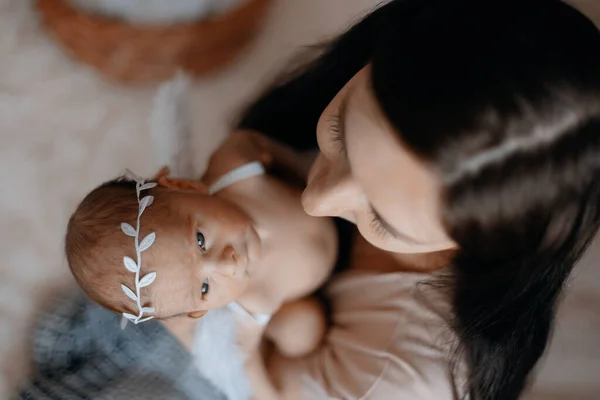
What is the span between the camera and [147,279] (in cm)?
61

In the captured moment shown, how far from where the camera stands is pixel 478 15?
1.45 feet

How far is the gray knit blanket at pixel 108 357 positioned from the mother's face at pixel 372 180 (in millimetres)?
388

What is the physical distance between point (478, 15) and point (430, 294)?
326 millimetres

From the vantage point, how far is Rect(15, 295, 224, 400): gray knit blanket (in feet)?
2.73

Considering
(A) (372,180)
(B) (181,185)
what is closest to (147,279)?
(B) (181,185)

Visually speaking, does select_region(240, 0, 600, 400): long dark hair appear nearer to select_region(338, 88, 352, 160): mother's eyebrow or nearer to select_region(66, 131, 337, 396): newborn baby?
select_region(338, 88, 352, 160): mother's eyebrow

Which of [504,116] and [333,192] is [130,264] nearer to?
[333,192]

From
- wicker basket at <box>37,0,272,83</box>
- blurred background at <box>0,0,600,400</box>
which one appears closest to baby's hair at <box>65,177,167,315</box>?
blurred background at <box>0,0,600,400</box>

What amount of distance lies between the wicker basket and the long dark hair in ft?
2.06

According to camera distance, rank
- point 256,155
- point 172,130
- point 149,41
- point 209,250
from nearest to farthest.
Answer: point 209,250, point 256,155, point 172,130, point 149,41

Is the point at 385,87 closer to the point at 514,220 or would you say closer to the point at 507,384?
the point at 514,220

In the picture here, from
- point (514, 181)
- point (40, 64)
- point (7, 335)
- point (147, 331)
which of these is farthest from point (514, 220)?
point (40, 64)

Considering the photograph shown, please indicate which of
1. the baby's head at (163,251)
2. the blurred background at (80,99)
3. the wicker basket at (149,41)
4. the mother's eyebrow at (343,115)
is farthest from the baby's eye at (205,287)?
the wicker basket at (149,41)

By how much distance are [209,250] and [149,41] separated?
1.85 ft
